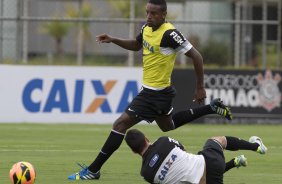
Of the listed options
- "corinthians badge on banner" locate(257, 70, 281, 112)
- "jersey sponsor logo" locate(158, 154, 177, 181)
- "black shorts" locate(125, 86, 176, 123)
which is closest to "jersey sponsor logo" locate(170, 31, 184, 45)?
"black shorts" locate(125, 86, 176, 123)

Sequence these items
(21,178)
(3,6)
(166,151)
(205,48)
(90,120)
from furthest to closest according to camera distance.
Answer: (205,48) < (3,6) < (90,120) < (21,178) < (166,151)

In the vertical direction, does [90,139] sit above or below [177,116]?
below

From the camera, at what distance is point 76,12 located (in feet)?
126

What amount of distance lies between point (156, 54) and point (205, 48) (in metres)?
16.0

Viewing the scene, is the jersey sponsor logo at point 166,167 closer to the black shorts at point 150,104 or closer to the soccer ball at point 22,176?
the soccer ball at point 22,176

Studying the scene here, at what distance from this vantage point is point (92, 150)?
15.3 m

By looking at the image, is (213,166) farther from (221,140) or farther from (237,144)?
(237,144)

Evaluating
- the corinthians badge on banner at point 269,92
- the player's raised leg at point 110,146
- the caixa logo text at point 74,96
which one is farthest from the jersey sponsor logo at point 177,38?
the corinthians badge on banner at point 269,92

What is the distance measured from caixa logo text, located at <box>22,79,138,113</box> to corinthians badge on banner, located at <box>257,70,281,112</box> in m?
3.50

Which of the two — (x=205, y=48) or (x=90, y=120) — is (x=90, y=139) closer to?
(x=90, y=120)

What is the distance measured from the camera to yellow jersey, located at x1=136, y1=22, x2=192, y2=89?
11.4 metres

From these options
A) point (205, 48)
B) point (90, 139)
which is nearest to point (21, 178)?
point (90, 139)

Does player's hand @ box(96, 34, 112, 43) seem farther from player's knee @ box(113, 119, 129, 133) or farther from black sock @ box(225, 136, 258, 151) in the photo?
black sock @ box(225, 136, 258, 151)

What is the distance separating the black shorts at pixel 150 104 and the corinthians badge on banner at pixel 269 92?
37.2ft
